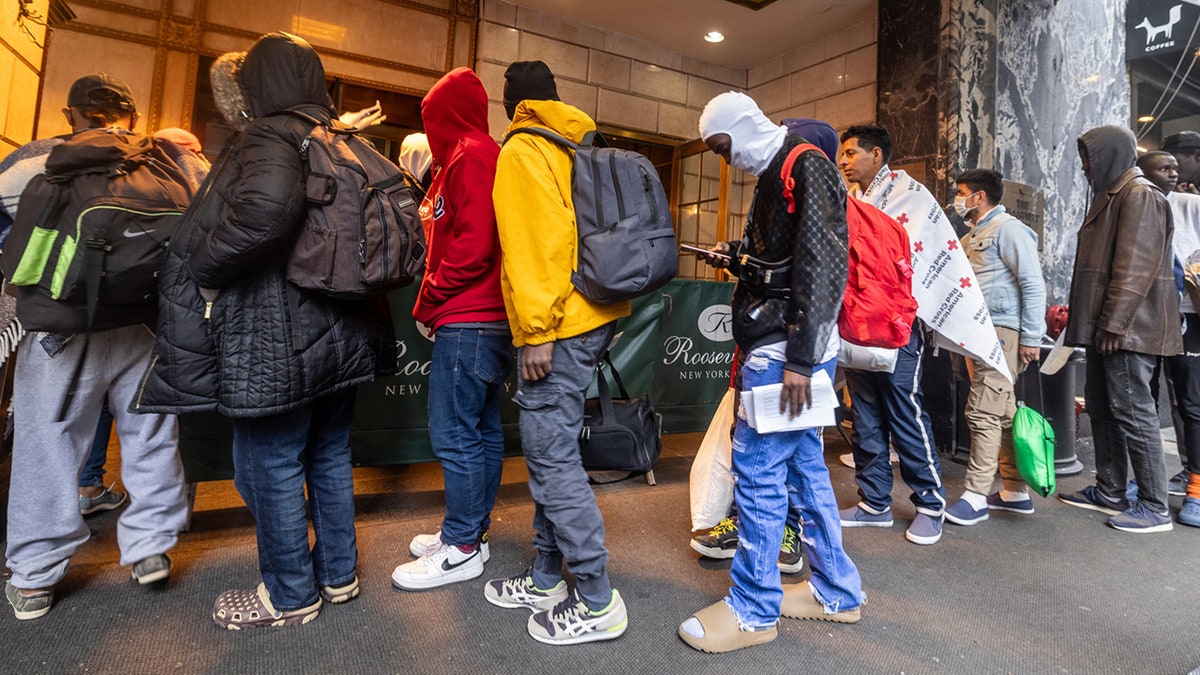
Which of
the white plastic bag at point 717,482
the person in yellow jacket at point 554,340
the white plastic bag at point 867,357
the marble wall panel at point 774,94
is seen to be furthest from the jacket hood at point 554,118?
the marble wall panel at point 774,94

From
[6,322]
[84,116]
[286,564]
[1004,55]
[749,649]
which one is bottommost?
[749,649]

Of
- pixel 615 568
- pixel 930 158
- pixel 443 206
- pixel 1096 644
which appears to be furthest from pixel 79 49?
pixel 1096 644

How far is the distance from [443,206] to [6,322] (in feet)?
4.91

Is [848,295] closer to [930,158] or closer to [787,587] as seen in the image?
[787,587]

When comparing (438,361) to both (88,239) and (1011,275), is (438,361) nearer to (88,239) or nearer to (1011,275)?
(88,239)

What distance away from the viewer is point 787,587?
2143 millimetres

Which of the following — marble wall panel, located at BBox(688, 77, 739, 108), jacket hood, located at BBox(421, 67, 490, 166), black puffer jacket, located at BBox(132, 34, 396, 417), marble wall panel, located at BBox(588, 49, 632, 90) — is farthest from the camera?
marble wall panel, located at BBox(688, 77, 739, 108)

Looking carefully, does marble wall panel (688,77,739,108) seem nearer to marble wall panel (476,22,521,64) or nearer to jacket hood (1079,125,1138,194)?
marble wall panel (476,22,521,64)

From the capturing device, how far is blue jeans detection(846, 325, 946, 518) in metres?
2.83

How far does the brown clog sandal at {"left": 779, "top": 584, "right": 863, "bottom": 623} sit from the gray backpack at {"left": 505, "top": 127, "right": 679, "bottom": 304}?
45.8 inches

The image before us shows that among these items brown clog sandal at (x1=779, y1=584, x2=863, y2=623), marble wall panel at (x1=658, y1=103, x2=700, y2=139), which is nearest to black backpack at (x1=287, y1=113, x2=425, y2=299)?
brown clog sandal at (x1=779, y1=584, x2=863, y2=623)

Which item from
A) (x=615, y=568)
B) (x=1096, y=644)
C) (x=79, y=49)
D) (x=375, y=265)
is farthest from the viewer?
(x=79, y=49)

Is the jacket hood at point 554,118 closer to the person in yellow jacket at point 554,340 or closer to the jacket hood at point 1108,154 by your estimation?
the person in yellow jacket at point 554,340

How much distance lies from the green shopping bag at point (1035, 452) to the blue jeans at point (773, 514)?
149 centimetres
